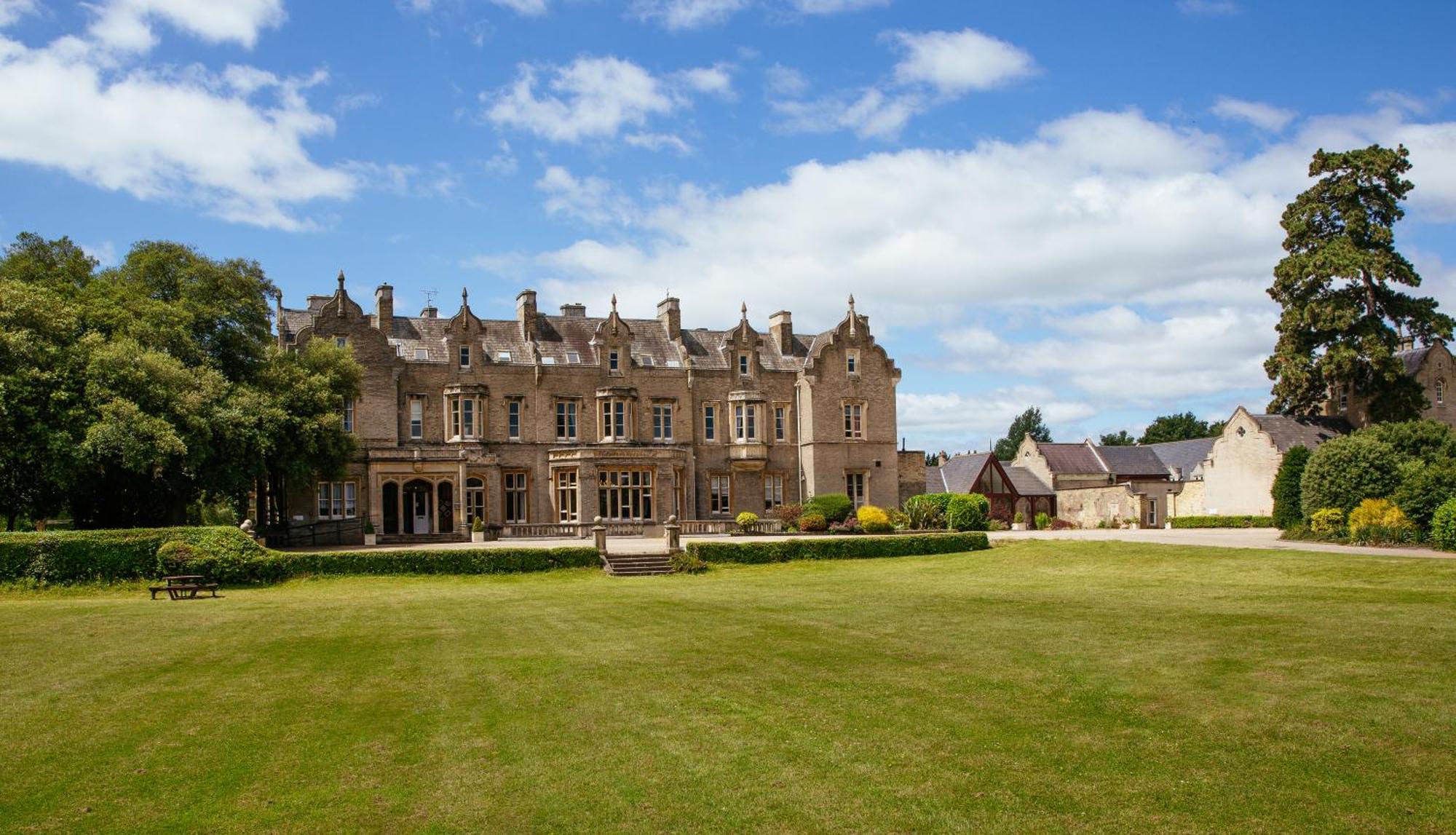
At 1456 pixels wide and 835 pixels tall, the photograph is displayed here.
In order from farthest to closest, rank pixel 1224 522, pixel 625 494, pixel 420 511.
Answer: pixel 1224 522 < pixel 625 494 < pixel 420 511

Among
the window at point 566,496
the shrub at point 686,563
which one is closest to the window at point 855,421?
the window at point 566,496

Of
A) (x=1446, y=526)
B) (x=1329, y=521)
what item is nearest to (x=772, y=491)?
(x=1329, y=521)

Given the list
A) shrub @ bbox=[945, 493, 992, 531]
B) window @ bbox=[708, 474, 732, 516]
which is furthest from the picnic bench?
shrub @ bbox=[945, 493, 992, 531]

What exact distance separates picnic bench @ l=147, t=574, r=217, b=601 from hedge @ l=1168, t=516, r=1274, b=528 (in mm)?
44910

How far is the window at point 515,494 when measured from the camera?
50.9 m

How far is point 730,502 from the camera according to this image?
2132 inches

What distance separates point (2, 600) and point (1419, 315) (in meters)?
57.7

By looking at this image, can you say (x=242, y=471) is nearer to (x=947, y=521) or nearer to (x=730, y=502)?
(x=730, y=502)

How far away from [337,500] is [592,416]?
12252 millimetres

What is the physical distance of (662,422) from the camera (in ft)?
175

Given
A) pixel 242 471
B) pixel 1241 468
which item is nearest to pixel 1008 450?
pixel 1241 468

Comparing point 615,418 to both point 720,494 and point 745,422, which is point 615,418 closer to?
point 745,422

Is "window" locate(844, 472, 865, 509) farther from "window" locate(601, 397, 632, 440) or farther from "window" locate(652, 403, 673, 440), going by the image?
"window" locate(601, 397, 632, 440)

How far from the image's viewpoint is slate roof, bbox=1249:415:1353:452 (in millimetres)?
54594
